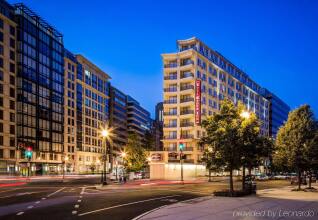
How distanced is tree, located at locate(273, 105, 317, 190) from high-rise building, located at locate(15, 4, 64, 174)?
76882 mm

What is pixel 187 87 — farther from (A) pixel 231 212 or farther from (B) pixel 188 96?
(A) pixel 231 212

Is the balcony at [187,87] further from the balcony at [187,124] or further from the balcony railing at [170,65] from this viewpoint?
the balcony at [187,124]

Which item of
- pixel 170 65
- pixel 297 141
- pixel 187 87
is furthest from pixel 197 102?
pixel 297 141

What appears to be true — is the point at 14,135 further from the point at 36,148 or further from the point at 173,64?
the point at 173,64

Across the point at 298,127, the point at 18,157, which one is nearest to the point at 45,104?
the point at 18,157

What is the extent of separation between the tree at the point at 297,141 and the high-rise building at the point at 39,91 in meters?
76.9

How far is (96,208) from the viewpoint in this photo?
2056 cm

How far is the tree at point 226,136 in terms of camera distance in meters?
28.1

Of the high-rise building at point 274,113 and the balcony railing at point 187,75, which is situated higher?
the balcony railing at point 187,75

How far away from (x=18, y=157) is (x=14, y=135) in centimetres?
586

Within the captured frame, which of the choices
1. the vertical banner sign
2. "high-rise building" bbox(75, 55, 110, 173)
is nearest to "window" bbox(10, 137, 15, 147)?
"high-rise building" bbox(75, 55, 110, 173)

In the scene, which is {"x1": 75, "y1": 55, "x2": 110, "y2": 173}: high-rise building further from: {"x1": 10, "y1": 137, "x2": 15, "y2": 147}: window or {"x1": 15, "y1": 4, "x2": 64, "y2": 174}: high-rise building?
{"x1": 10, "y1": 137, "x2": 15, "y2": 147}: window

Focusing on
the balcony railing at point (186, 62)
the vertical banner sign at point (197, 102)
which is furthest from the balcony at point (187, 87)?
the balcony railing at point (186, 62)

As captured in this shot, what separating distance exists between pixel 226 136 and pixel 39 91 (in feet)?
308
